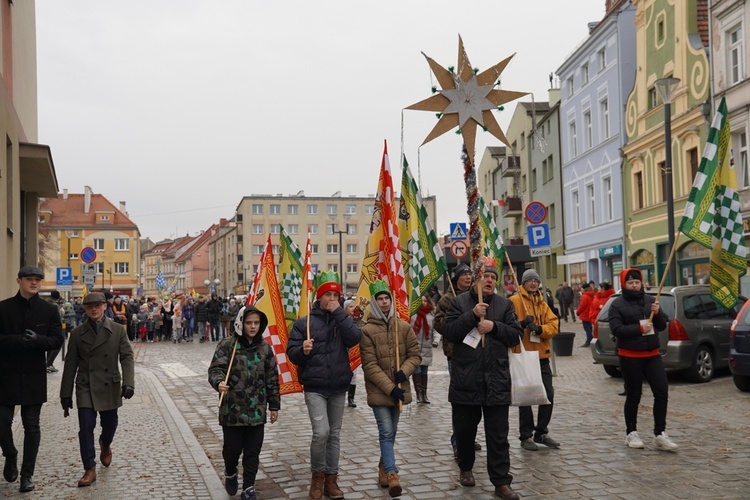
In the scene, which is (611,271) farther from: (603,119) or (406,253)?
(406,253)

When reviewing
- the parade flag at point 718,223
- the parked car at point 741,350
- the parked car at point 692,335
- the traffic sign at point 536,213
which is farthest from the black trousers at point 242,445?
the traffic sign at point 536,213

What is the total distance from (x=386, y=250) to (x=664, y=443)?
349 centimetres

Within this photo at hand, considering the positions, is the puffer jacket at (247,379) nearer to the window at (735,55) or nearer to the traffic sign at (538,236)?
the traffic sign at (538,236)

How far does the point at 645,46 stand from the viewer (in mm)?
32562

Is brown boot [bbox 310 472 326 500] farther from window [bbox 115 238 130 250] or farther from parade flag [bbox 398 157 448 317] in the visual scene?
window [bbox 115 238 130 250]

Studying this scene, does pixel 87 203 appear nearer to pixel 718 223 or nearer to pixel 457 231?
pixel 457 231

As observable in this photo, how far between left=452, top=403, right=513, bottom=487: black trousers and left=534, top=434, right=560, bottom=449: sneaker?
1.86 metres

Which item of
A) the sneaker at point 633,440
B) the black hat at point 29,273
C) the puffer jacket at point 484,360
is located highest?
the black hat at point 29,273

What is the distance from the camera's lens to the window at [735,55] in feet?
82.9

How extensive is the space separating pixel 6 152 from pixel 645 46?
26.4m

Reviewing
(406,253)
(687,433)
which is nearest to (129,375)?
(406,253)

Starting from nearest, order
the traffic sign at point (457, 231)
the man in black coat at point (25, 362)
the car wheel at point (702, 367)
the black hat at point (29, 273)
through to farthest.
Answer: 1. the man in black coat at point (25, 362)
2. the black hat at point (29, 273)
3. the car wheel at point (702, 367)
4. the traffic sign at point (457, 231)

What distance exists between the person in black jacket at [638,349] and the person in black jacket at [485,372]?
6.95 ft

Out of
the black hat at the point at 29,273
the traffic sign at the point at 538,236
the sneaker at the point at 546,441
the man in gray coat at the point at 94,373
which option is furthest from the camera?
the traffic sign at the point at 538,236
